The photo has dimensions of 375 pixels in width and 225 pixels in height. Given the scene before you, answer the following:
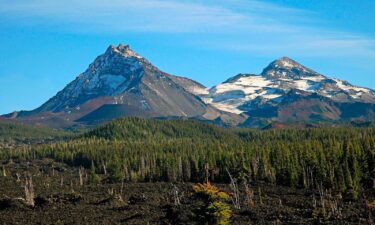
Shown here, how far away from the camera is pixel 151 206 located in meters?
118

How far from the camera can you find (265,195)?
13150 centimetres

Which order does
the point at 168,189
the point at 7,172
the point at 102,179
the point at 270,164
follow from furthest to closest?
1. the point at 7,172
2. the point at 102,179
3. the point at 270,164
4. the point at 168,189

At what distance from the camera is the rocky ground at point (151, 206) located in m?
99.2

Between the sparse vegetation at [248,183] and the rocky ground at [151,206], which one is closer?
the rocky ground at [151,206]

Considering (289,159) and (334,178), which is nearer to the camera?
(334,178)

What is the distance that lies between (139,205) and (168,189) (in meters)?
25.6

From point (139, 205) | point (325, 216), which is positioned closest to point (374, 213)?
point (325, 216)

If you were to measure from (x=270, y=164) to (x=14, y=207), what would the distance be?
68.0 meters

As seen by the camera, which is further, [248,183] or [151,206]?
[248,183]

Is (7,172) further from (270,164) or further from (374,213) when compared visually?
(374,213)

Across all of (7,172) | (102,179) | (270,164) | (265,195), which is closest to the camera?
(265,195)

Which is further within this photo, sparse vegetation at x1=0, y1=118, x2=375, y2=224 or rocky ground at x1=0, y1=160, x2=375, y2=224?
sparse vegetation at x1=0, y1=118, x2=375, y2=224

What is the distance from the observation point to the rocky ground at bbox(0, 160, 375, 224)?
99.2 m

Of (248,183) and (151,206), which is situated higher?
(248,183)
